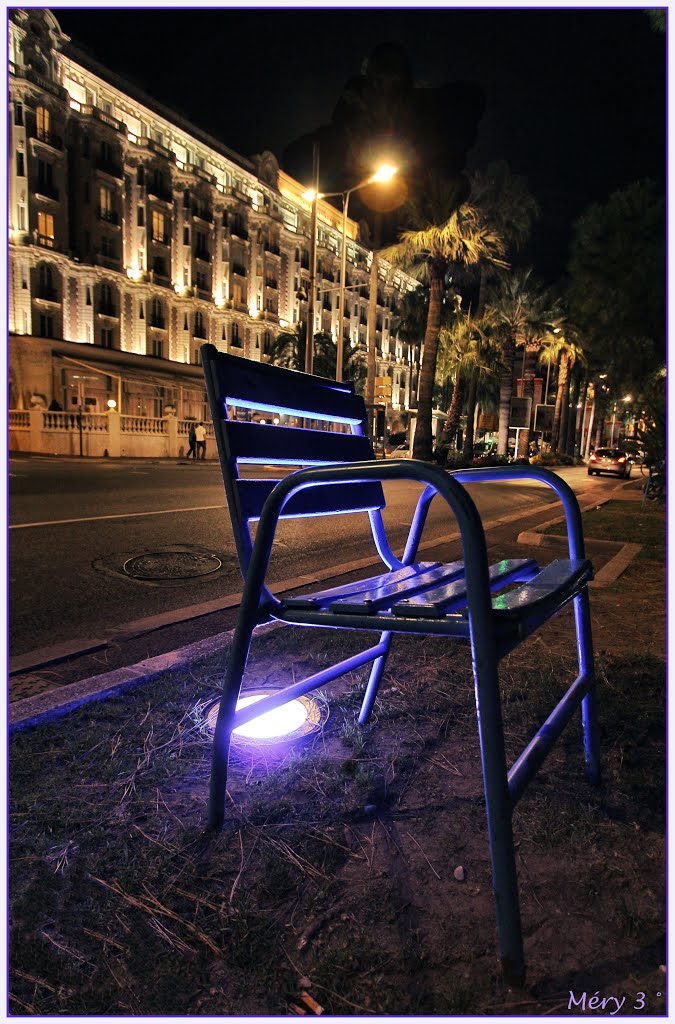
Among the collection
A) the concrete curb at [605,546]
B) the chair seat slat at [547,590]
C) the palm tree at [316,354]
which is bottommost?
the concrete curb at [605,546]

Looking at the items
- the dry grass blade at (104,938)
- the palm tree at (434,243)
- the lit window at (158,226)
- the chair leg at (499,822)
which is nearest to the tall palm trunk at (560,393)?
the palm tree at (434,243)

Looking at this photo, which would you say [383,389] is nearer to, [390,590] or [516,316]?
[516,316]

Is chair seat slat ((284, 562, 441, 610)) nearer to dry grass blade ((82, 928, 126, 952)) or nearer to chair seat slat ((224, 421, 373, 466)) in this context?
chair seat slat ((224, 421, 373, 466))

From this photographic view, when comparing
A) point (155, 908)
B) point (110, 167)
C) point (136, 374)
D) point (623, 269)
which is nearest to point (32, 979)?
point (155, 908)

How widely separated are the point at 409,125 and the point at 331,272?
109 feet

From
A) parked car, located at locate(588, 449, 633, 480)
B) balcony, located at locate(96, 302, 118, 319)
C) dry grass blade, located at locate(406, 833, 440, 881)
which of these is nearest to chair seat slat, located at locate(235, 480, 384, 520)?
dry grass blade, located at locate(406, 833, 440, 881)

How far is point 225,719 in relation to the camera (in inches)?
60.2

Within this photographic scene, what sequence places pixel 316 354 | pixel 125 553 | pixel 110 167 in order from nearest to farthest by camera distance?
pixel 125 553 < pixel 110 167 < pixel 316 354

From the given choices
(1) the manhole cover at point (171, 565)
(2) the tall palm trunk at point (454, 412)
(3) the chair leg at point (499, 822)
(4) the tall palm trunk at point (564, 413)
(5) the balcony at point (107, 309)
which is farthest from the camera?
(4) the tall palm trunk at point (564, 413)

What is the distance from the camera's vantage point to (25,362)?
110ft

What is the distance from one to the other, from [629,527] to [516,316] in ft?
114

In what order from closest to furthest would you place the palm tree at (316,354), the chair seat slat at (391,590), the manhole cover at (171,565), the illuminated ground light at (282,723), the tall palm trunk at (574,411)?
the chair seat slat at (391,590)
the illuminated ground light at (282,723)
the manhole cover at (171,565)
the palm tree at (316,354)
the tall palm trunk at (574,411)

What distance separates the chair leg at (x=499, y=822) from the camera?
112 cm

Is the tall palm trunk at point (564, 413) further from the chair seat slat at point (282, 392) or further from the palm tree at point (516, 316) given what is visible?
the chair seat slat at point (282, 392)
